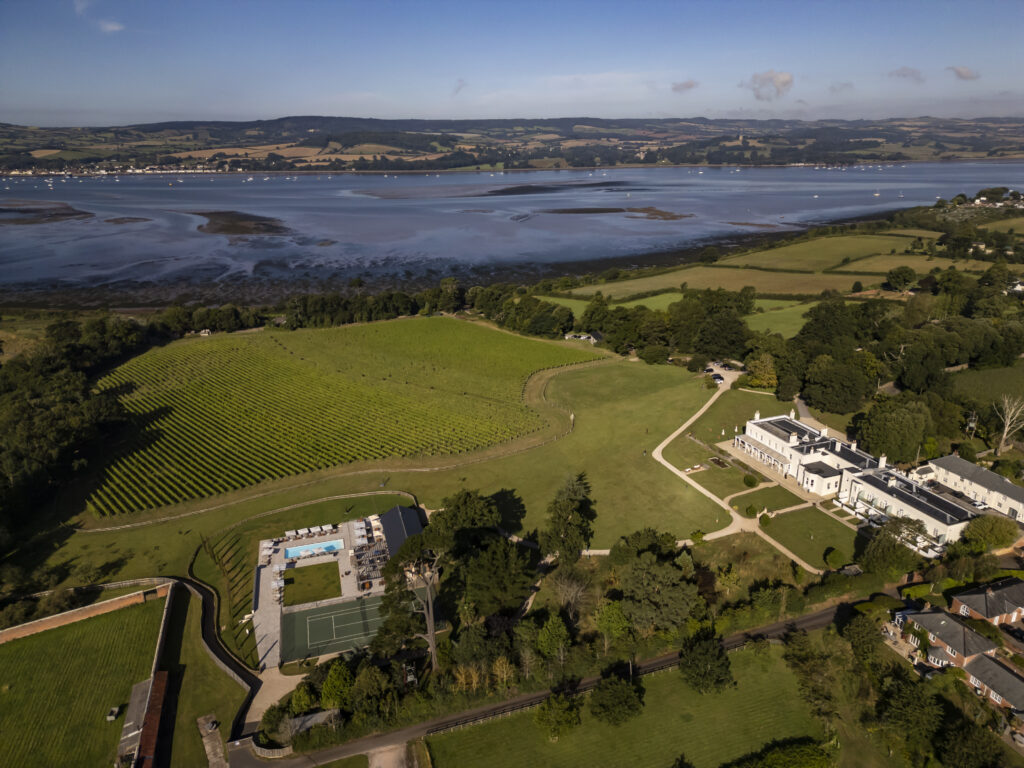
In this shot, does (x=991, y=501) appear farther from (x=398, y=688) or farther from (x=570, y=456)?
(x=398, y=688)

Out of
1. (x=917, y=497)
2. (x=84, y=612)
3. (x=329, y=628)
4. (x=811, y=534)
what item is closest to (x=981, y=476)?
(x=917, y=497)

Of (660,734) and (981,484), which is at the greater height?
(981,484)

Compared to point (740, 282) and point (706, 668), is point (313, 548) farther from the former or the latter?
point (740, 282)

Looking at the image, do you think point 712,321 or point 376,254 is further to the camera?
point 376,254

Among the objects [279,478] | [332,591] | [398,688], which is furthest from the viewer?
[279,478]

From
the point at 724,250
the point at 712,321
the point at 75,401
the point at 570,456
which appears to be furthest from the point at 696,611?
the point at 724,250

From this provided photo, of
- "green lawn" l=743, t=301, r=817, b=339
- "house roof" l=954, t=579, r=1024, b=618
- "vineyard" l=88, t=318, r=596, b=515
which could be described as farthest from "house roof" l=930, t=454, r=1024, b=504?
"green lawn" l=743, t=301, r=817, b=339

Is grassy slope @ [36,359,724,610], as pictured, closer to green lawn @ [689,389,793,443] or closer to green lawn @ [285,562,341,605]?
green lawn @ [689,389,793,443]
